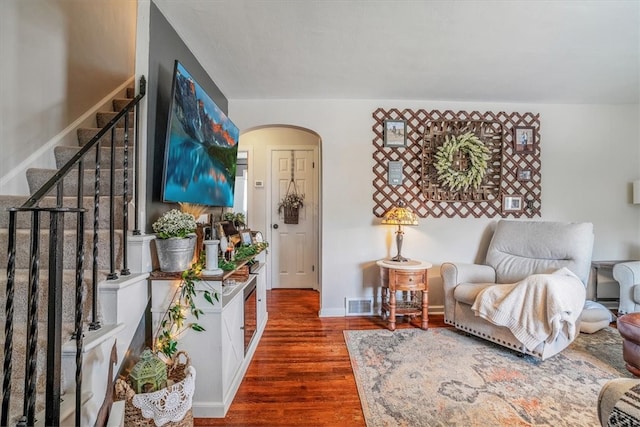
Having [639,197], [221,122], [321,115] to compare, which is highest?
[321,115]

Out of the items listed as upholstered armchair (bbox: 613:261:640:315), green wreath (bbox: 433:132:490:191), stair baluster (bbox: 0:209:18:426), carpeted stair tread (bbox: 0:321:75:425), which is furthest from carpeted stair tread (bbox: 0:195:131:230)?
upholstered armchair (bbox: 613:261:640:315)

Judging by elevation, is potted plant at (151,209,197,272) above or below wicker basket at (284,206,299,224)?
below

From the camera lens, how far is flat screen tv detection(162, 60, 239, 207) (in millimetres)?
Answer: 1638

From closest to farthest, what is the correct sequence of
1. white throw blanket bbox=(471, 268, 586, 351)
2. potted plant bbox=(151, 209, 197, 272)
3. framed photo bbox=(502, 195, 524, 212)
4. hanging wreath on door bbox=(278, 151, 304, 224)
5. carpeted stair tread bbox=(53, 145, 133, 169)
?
potted plant bbox=(151, 209, 197, 272), carpeted stair tread bbox=(53, 145, 133, 169), white throw blanket bbox=(471, 268, 586, 351), framed photo bbox=(502, 195, 524, 212), hanging wreath on door bbox=(278, 151, 304, 224)

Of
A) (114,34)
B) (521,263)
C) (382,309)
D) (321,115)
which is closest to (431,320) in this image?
(382,309)

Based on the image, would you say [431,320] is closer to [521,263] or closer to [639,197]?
[521,263]

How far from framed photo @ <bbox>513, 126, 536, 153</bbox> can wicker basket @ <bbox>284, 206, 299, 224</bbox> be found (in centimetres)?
286

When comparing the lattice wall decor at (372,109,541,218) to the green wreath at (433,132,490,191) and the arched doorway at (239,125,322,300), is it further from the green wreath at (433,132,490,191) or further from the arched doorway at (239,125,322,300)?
the arched doorway at (239,125,322,300)

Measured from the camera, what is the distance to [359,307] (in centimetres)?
319

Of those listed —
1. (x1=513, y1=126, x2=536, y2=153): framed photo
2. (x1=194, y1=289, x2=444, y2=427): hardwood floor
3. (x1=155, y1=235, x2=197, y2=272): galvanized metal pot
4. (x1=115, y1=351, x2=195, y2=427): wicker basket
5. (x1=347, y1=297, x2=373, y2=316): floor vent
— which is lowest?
(x1=194, y1=289, x2=444, y2=427): hardwood floor

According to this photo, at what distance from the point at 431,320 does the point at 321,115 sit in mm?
2500

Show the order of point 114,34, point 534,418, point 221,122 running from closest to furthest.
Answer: point 534,418
point 221,122
point 114,34

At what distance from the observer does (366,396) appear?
1773mm

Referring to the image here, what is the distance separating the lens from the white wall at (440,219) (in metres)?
3.19
